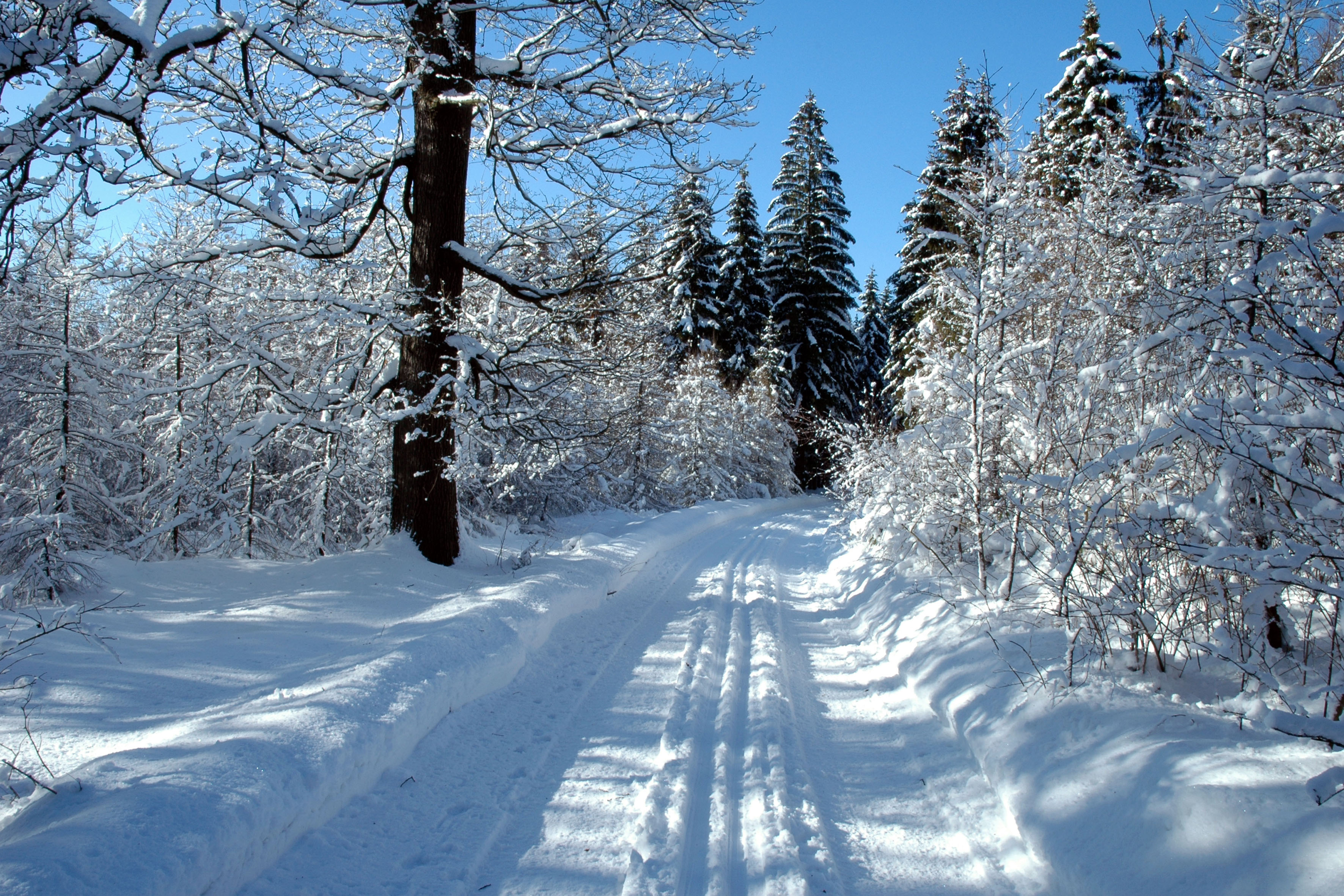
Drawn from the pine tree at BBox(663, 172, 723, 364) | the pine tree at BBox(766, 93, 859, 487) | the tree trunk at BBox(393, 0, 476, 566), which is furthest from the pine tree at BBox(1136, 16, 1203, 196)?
the pine tree at BBox(766, 93, 859, 487)

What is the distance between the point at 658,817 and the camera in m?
3.09

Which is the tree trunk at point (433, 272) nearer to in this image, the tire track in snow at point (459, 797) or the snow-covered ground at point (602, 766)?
the snow-covered ground at point (602, 766)

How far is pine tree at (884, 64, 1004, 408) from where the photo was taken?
24.4ft

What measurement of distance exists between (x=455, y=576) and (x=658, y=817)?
4617mm

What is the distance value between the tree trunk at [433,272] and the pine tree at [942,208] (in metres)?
5.14

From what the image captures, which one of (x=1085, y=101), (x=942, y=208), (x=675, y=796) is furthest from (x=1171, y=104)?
(x=1085, y=101)

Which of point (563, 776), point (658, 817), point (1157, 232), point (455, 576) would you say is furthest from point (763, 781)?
point (1157, 232)

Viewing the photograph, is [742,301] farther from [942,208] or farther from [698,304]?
[942,208]

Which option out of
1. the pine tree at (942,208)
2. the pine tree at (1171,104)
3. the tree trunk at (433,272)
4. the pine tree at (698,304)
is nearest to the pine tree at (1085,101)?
the pine tree at (942,208)

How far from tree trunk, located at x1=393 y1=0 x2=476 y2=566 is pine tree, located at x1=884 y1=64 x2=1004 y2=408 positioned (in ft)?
16.9

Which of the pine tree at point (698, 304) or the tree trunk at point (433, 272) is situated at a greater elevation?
the pine tree at point (698, 304)

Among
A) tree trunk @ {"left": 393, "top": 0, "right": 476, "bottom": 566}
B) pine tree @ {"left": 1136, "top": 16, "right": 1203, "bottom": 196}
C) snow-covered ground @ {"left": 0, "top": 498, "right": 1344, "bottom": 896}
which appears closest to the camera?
snow-covered ground @ {"left": 0, "top": 498, "right": 1344, "bottom": 896}

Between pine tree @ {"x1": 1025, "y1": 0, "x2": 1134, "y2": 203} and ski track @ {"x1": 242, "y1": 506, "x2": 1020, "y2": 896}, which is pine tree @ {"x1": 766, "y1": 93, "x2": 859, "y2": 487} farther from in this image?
ski track @ {"x1": 242, "y1": 506, "x2": 1020, "y2": 896}

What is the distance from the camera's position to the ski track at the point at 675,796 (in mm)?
2725
